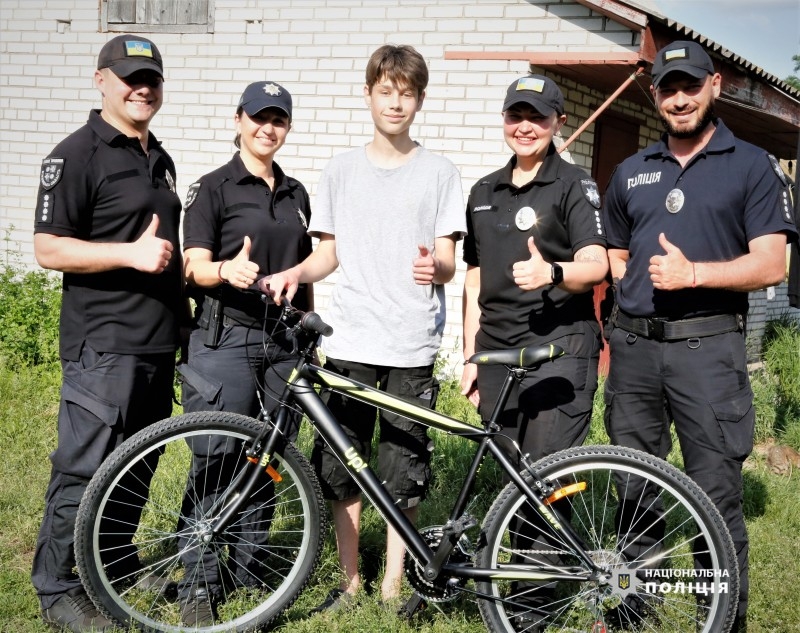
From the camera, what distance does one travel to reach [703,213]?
3.18 m

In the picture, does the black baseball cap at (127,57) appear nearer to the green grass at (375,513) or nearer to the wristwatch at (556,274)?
the wristwatch at (556,274)

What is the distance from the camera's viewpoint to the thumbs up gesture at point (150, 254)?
Answer: 304 cm

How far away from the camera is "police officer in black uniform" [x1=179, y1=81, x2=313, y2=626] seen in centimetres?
330

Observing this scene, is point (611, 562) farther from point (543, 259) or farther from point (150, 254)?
point (150, 254)

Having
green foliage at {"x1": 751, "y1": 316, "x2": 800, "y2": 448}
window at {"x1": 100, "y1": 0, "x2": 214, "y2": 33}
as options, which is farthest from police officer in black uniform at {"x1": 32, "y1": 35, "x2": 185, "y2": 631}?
window at {"x1": 100, "y1": 0, "x2": 214, "y2": 33}

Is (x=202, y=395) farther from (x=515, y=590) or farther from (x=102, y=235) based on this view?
(x=515, y=590)

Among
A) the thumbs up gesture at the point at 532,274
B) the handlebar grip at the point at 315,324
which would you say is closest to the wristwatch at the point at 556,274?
the thumbs up gesture at the point at 532,274

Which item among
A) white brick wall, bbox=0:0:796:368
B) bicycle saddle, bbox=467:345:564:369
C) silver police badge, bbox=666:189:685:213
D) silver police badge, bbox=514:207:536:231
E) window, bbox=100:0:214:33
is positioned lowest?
bicycle saddle, bbox=467:345:564:369

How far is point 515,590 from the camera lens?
10.7 feet

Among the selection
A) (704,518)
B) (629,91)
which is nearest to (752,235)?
(704,518)

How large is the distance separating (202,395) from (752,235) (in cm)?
224

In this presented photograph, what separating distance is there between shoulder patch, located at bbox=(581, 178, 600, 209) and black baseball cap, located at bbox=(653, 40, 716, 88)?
50cm

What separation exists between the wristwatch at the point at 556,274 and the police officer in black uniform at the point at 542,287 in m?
0.13

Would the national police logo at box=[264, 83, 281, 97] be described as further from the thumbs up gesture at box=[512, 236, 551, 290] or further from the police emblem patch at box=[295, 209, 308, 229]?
the thumbs up gesture at box=[512, 236, 551, 290]
